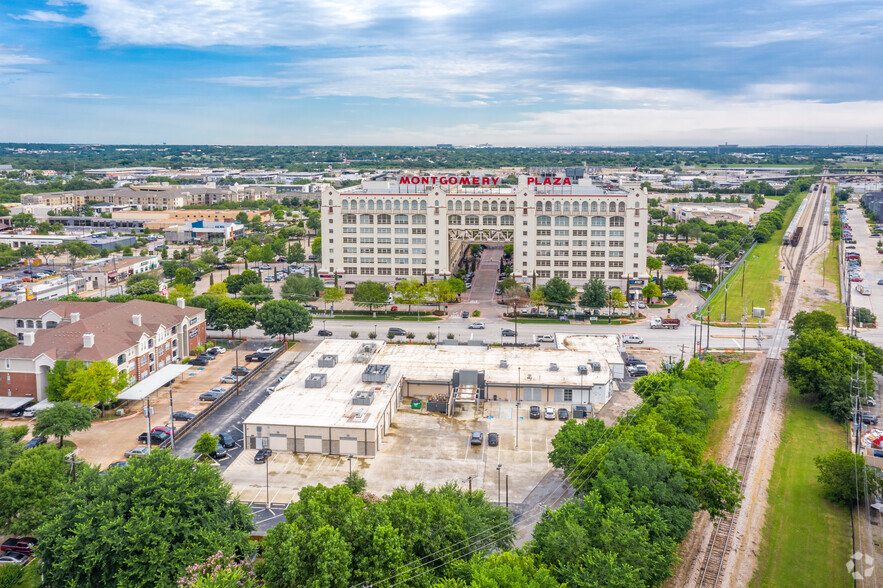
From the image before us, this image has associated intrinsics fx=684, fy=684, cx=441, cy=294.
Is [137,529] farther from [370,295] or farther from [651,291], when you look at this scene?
[651,291]

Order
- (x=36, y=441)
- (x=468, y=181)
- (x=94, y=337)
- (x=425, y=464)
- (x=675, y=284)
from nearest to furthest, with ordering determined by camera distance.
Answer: (x=425, y=464) < (x=36, y=441) < (x=94, y=337) < (x=675, y=284) < (x=468, y=181)

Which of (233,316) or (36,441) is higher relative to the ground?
(233,316)

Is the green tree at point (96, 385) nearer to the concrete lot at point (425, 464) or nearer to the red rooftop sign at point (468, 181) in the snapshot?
the concrete lot at point (425, 464)

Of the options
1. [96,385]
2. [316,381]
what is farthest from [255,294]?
[316,381]

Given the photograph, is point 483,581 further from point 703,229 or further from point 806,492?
point 703,229

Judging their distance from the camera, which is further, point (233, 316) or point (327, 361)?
point (233, 316)

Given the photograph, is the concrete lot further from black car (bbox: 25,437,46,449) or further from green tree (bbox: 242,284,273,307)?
green tree (bbox: 242,284,273,307)

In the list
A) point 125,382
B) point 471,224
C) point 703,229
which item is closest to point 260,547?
point 125,382
